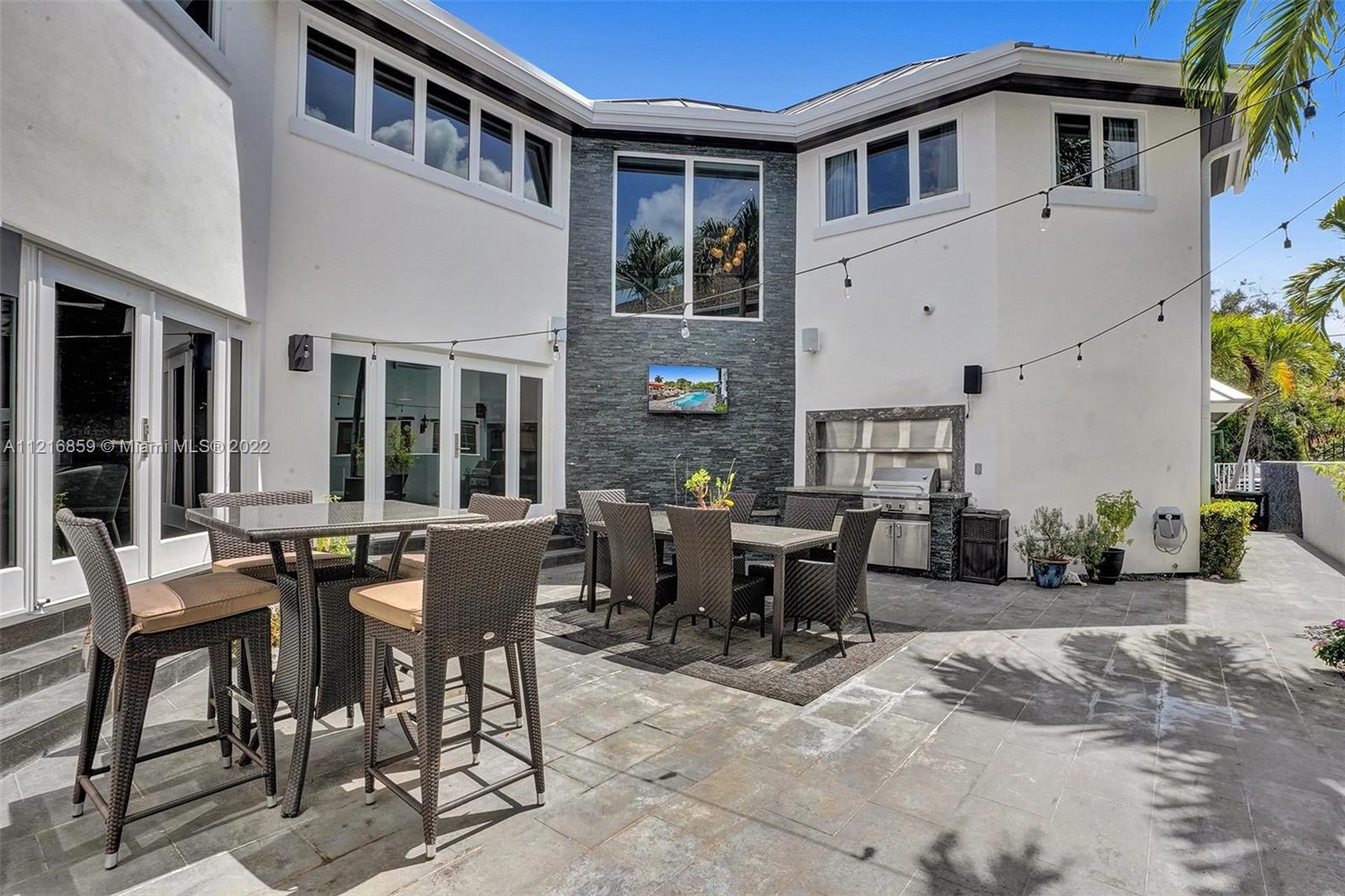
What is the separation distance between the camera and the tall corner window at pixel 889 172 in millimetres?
8445

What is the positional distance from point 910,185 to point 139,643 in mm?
8685

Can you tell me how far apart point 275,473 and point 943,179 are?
7.97 metres

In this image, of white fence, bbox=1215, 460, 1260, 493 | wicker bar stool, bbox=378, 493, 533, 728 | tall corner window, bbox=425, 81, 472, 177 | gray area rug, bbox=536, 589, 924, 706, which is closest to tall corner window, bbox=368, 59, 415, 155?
tall corner window, bbox=425, 81, 472, 177

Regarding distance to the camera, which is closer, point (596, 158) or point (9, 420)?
point (9, 420)

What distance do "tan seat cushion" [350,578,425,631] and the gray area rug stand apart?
217 centimetres

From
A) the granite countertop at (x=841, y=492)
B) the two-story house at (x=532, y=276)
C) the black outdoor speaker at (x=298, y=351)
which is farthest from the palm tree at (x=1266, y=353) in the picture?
the black outdoor speaker at (x=298, y=351)

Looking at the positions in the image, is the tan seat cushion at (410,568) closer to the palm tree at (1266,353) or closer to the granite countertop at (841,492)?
the granite countertop at (841,492)

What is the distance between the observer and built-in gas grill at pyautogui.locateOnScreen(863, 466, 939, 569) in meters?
7.70

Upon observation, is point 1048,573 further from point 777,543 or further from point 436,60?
point 436,60

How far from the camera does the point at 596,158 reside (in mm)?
8938

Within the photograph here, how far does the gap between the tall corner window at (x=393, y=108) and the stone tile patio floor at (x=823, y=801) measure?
554 cm

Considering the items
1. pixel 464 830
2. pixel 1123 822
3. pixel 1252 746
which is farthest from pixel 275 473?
pixel 1252 746

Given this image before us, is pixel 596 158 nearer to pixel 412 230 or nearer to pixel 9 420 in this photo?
pixel 412 230

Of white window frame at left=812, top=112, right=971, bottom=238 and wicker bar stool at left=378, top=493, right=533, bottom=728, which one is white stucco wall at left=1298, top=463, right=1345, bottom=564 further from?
wicker bar stool at left=378, top=493, right=533, bottom=728
